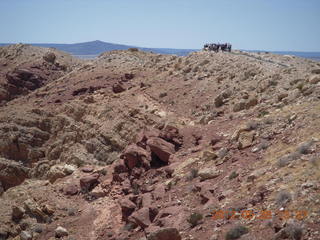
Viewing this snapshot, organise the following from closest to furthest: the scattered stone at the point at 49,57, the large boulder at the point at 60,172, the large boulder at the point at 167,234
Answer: the large boulder at the point at 167,234, the large boulder at the point at 60,172, the scattered stone at the point at 49,57

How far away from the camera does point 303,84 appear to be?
14641 mm

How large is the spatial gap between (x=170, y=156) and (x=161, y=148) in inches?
20.5

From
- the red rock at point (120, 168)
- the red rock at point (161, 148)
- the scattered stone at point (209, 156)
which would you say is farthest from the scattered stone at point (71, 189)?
the scattered stone at point (209, 156)

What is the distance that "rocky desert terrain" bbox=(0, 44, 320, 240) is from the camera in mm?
7352

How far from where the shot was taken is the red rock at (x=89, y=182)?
1385 cm

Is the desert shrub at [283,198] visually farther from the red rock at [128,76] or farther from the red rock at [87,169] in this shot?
the red rock at [128,76]

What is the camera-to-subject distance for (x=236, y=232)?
6445mm

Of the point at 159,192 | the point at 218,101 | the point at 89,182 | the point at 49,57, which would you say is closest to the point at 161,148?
the point at 159,192

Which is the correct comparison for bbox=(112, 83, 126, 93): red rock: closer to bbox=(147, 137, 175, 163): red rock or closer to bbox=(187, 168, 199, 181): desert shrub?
bbox=(147, 137, 175, 163): red rock

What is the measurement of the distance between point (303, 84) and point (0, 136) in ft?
60.0

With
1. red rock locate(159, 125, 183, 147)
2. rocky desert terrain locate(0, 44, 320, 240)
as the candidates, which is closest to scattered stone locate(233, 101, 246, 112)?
rocky desert terrain locate(0, 44, 320, 240)

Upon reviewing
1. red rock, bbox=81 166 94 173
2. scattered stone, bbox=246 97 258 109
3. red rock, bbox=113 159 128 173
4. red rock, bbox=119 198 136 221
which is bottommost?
red rock, bbox=81 166 94 173

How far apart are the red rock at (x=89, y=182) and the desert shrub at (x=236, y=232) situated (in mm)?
8516

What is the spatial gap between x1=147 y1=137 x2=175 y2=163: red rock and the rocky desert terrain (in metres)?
0.05
